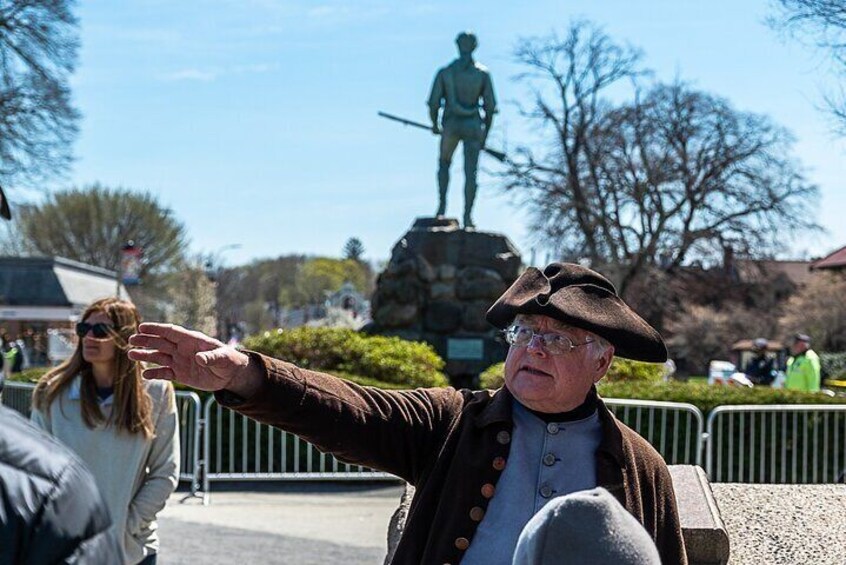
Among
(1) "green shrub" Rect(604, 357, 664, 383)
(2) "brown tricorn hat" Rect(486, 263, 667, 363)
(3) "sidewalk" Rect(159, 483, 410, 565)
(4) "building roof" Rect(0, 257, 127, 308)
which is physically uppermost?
(4) "building roof" Rect(0, 257, 127, 308)

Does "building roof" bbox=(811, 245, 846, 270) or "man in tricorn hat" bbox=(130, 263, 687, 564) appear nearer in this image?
"man in tricorn hat" bbox=(130, 263, 687, 564)

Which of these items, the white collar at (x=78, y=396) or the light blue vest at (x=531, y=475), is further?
the white collar at (x=78, y=396)

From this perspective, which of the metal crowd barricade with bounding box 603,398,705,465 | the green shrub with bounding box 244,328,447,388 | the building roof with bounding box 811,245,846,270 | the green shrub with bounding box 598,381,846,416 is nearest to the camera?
the metal crowd barricade with bounding box 603,398,705,465

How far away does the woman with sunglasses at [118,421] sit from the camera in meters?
4.54

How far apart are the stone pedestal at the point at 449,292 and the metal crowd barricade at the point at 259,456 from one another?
22.2 feet

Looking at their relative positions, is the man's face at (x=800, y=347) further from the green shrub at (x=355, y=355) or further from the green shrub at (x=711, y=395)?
the green shrub at (x=355, y=355)

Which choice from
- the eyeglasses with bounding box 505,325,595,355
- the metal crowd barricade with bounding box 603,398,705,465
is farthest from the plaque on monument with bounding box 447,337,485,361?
the eyeglasses with bounding box 505,325,595,355

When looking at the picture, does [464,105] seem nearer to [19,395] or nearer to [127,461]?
[19,395]

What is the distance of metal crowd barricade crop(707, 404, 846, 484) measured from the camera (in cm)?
1030

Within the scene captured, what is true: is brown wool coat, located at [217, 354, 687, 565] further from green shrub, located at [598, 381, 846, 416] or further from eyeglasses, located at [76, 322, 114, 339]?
green shrub, located at [598, 381, 846, 416]

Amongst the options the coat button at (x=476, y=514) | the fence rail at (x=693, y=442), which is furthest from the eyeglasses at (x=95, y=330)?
the fence rail at (x=693, y=442)

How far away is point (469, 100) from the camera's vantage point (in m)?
18.3

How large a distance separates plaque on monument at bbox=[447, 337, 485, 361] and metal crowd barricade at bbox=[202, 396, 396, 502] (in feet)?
22.1

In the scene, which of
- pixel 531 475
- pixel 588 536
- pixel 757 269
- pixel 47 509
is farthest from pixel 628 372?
pixel 757 269
